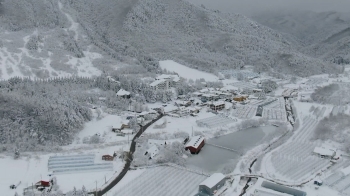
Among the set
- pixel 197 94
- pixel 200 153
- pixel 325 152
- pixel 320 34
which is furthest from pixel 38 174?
pixel 320 34

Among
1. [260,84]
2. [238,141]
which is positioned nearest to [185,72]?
[260,84]

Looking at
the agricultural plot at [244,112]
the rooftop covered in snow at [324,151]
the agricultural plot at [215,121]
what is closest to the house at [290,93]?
the agricultural plot at [244,112]

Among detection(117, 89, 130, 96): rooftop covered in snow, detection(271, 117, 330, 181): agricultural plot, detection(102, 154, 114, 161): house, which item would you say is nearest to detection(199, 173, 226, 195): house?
detection(271, 117, 330, 181): agricultural plot

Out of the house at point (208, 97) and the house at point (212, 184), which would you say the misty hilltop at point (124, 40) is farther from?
the house at point (212, 184)

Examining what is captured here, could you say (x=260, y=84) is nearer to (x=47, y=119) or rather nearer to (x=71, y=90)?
(x=71, y=90)

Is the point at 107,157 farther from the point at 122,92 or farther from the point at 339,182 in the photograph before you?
the point at 122,92

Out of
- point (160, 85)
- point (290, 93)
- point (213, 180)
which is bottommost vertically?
point (213, 180)
